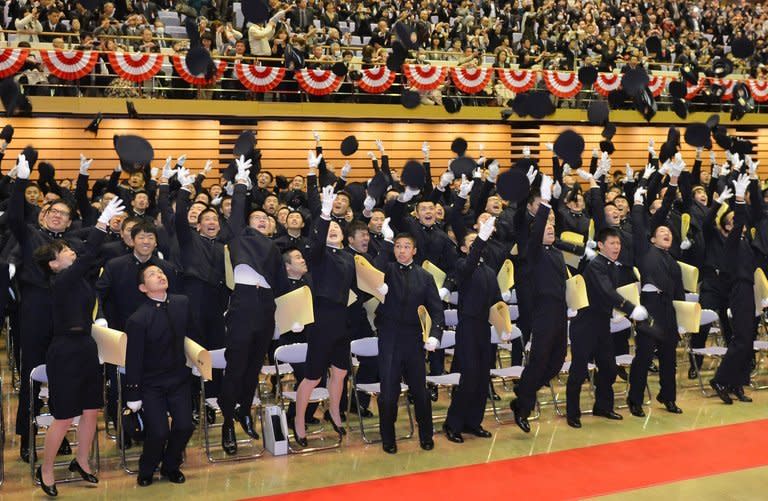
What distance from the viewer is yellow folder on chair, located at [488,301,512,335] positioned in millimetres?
7902

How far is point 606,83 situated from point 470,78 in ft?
12.4

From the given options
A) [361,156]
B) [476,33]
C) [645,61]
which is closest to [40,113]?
[361,156]

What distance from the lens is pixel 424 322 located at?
7434 mm

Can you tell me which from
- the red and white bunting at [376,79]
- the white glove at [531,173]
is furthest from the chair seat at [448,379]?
the red and white bunting at [376,79]

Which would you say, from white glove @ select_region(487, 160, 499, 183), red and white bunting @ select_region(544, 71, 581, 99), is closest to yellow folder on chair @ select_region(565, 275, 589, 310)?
white glove @ select_region(487, 160, 499, 183)

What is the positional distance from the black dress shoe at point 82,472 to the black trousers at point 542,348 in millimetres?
3774

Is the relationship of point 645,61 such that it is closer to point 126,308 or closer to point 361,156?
point 361,156

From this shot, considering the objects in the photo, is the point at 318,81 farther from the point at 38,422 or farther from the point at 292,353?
the point at 38,422

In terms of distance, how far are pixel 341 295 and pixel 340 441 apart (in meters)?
1.29

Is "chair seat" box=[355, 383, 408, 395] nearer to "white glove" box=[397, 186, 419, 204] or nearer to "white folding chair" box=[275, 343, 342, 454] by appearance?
"white folding chair" box=[275, 343, 342, 454]

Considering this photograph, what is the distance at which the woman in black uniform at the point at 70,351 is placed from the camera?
6.25 m

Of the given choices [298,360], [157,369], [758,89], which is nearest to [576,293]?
[298,360]

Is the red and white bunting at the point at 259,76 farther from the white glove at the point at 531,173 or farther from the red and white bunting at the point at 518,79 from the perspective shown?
the white glove at the point at 531,173

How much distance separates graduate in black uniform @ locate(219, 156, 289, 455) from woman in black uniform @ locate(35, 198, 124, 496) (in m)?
1.15
